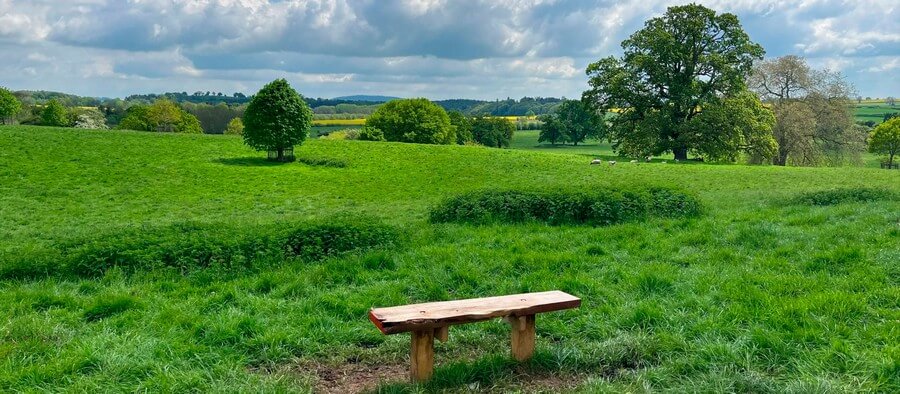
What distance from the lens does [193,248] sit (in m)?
8.18

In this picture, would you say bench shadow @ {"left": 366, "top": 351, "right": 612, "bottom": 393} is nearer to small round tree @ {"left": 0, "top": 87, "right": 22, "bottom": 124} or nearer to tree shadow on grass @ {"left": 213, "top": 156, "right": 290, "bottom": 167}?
tree shadow on grass @ {"left": 213, "top": 156, "right": 290, "bottom": 167}

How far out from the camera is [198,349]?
16.3 feet

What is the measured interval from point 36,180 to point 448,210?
63.7ft

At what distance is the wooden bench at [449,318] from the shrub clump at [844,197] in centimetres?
1172

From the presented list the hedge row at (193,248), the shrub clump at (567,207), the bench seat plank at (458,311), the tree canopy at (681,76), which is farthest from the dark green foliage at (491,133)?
the bench seat plank at (458,311)

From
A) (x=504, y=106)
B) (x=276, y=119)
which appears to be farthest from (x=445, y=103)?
(x=276, y=119)

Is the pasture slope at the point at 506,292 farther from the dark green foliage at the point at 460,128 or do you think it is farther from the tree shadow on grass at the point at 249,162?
the dark green foliage at the point at 460,128

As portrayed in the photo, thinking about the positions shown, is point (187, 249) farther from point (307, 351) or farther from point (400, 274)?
point (307, 351)

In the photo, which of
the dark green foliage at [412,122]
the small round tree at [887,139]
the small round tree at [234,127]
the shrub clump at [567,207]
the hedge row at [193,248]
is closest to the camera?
the hedge row at [193,248]

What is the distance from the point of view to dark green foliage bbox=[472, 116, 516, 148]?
85056 millimetres

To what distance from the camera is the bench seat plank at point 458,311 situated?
162 inches

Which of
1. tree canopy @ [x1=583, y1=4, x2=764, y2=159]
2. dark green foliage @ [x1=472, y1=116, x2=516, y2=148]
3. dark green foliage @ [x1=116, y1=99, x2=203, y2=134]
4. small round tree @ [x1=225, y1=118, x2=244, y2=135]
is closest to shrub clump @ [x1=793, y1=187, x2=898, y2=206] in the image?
tree canopy @ [x1=583, y1=4, x2=764, y2=159]

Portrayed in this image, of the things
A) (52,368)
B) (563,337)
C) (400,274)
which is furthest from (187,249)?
(563,337)

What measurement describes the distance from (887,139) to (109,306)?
6472 centimetres
